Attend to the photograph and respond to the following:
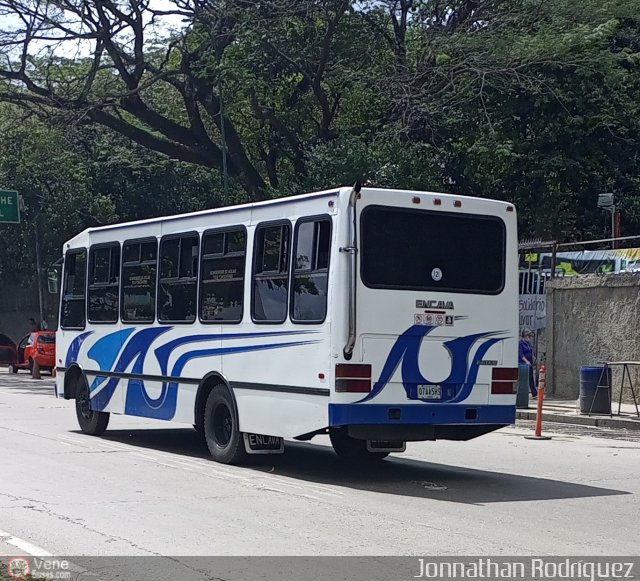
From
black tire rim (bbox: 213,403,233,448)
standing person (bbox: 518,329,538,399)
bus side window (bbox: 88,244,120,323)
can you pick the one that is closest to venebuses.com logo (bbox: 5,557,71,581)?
black tire rim (bbox: 213,403,233,448)

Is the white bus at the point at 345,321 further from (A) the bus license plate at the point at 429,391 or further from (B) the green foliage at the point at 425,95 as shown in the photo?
(B) the green foliage at the point at 425,95

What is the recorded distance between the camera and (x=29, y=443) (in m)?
15.5

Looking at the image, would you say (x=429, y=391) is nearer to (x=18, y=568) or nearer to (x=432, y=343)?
(x=432, y=343)

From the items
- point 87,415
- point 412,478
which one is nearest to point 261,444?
point 412,478

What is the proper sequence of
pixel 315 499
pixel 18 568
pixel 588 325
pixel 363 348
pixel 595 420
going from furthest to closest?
pixel 588 325 → pixel 595 420 → pixel 363 348 → pixel 315 499 → pixel 18 568

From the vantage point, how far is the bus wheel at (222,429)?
1299 cm

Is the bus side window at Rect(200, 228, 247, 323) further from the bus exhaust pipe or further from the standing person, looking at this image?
the standing person

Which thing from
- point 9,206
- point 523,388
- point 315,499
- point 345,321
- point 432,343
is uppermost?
point 9,206

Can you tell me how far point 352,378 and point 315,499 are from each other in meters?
1.34

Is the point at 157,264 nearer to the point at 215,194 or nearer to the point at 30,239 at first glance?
the point at 215,194

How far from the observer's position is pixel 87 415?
16.7 metres

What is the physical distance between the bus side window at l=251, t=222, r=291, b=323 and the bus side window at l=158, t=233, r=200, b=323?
146 cm

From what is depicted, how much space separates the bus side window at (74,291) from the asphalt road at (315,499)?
5.95 ft

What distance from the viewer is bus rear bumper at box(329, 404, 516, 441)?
444 inches
